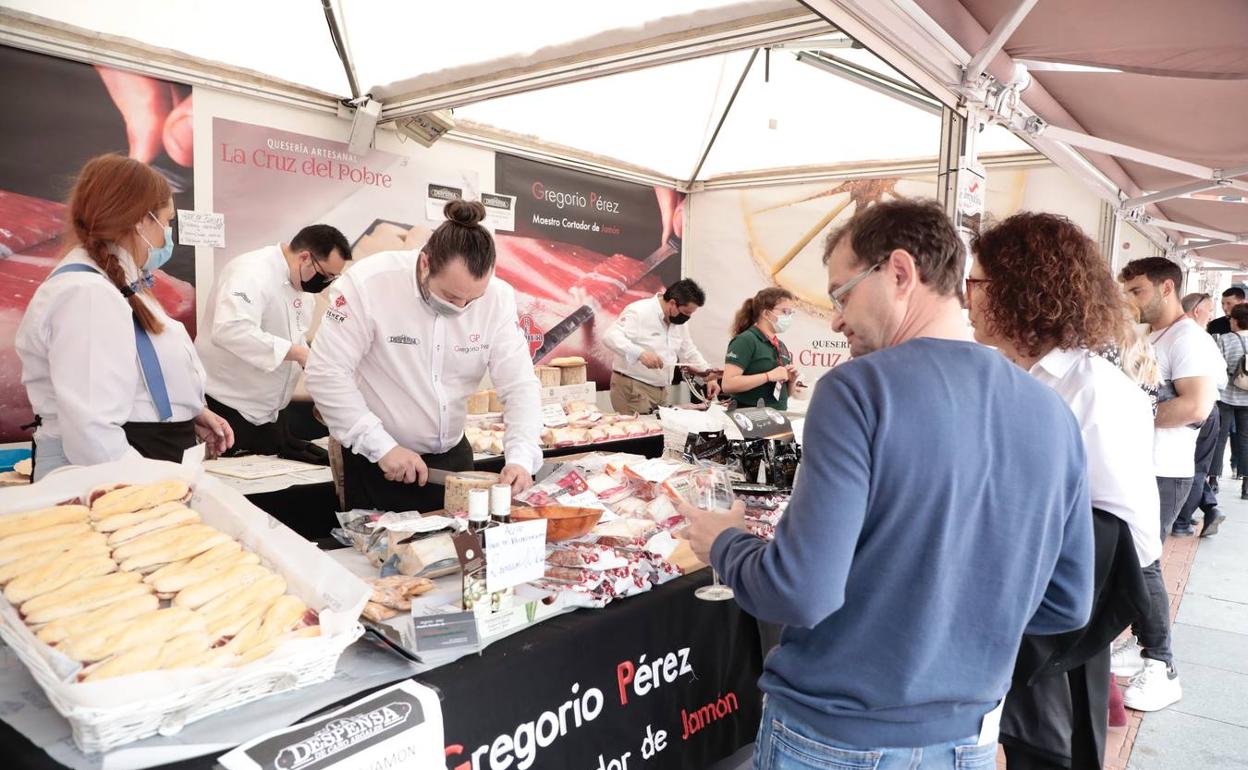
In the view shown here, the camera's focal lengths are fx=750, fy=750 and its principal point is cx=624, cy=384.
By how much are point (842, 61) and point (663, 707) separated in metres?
5.59

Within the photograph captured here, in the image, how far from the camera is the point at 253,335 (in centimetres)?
381

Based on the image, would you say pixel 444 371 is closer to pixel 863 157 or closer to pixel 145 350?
pixel 145 350

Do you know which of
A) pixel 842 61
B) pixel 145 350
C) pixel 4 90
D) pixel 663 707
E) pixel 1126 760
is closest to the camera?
pixel 663 707

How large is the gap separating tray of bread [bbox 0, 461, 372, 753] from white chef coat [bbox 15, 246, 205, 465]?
0.35 meters

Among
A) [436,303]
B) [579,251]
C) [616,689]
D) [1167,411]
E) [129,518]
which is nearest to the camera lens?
[129,518]

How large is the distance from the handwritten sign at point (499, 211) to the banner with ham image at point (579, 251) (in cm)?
6

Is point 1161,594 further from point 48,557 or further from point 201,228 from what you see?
point 201,228

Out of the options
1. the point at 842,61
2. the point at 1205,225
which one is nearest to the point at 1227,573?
the point at 1205,225

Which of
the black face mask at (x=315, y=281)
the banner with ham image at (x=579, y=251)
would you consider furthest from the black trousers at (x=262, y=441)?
the banner with ham image at (x=579, y=251)

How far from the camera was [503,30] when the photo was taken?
3934mm

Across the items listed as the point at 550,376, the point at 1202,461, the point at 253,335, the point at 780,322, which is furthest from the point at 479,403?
the point at 1202,461

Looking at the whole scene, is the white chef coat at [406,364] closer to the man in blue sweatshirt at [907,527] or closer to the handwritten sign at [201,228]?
the man in blue sweatshirt at [907,527]

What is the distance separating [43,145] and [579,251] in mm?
3667

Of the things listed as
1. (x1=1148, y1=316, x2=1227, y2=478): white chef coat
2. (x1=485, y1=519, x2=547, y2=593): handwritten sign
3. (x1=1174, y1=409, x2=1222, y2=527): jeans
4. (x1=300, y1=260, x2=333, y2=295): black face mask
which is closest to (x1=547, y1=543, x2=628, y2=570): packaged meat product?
(x1=485, y1=519, x2=547, y2=593): handwritten sign
